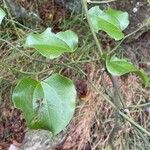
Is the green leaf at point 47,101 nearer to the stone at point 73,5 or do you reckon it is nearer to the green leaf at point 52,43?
the green leaf at point 52,43

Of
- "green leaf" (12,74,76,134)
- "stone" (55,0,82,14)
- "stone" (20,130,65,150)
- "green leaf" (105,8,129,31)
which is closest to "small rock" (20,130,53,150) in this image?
"stone" (20,130,65,150)

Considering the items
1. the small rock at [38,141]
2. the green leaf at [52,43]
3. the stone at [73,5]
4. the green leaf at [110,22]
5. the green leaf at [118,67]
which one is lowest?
the small rock at [38,141]

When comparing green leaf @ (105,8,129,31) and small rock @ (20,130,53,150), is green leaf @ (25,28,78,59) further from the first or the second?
small rock @ (20,130,53,150)

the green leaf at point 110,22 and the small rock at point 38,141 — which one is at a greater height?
the green leaf at point 110,22

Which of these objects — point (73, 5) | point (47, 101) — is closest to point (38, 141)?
point (73, 5)

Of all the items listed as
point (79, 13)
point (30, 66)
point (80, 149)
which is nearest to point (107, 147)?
point (80, 149)

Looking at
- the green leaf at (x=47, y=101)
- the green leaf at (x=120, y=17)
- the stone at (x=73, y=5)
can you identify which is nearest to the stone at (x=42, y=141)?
the stone at (x=73, y=5)

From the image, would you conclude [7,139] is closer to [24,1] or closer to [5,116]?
[5,116]
